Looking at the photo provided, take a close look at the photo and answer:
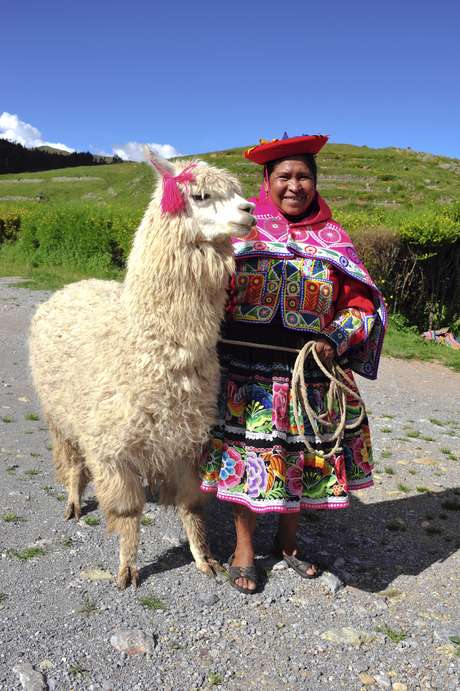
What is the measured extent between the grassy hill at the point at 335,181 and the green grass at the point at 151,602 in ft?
84.9

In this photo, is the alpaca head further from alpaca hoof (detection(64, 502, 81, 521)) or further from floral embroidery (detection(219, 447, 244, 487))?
alpaca hoof (detection(64, 502, 81, 521))

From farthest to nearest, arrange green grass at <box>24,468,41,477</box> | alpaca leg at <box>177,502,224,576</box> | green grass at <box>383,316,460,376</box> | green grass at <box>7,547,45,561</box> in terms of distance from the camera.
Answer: green grass at <box>383,316,460,376</box>
green grass at <box>24,468,41,477</box>
alpaca leg at <box>177,502,224,576</box>
green grass at <box>7,547,45,561</box>

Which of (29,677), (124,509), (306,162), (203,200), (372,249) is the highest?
(306,162)

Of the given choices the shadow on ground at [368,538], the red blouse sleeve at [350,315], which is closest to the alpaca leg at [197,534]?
the shadow on ground at [368,538]

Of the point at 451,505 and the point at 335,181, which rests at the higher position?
the point at 335,181

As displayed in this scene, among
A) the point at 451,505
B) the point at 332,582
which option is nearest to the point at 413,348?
the point at 451,505

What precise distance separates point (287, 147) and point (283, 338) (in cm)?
84

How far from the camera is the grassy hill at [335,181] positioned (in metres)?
30.6

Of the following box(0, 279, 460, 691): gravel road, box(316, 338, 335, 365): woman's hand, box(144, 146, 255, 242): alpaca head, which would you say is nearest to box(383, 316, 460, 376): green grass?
box(0, 279, 460, 691): gravel road

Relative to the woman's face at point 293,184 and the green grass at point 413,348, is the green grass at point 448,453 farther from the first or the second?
the green grass at point 413,348

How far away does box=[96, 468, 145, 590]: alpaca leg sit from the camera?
2.73 meters

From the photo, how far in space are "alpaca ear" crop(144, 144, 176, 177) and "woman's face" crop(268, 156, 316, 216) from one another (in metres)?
0.56

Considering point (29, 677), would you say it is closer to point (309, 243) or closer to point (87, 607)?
point (87, 607)

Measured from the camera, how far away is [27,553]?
291cm
